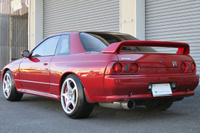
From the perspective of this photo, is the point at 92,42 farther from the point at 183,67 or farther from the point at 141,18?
the point at 141,18

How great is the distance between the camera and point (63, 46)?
5219mm

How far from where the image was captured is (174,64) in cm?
450

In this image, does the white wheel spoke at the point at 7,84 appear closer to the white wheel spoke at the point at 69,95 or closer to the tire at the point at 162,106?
the white wheel spoke at the point at 69,95

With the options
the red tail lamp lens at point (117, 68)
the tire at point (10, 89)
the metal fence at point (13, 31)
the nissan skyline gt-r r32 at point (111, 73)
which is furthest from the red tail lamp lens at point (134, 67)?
the metal fence at point (13, 31)

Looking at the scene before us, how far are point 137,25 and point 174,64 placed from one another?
17.6 ft

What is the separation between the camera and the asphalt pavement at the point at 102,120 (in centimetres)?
394

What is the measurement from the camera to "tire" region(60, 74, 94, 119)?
175 inches

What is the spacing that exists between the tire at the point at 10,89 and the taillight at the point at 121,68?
10.1ft

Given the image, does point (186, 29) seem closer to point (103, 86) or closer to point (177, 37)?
point (177, 37)

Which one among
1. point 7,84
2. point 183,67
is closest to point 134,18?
point 7,84

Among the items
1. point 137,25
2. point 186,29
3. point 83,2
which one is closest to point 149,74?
point 186,29

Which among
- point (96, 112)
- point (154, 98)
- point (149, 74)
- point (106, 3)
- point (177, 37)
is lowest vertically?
point (96, 112)

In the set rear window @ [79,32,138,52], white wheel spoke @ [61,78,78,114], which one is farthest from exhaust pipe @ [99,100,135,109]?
rear window @ [79,32,138,52]

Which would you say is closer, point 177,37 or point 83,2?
point 177,37
